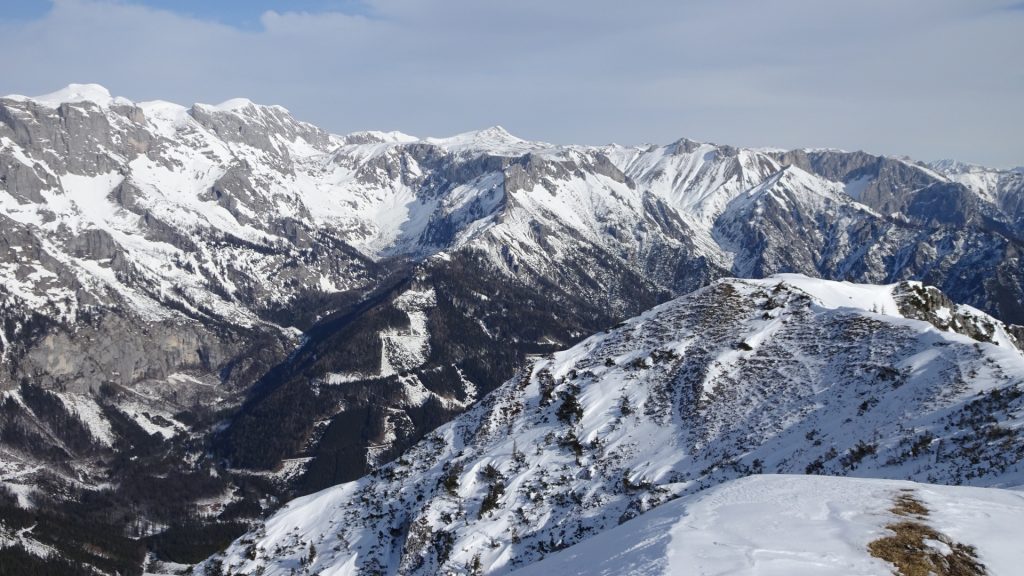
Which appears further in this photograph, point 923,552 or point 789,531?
point 789,531

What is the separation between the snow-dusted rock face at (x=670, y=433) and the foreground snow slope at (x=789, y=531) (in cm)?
1526

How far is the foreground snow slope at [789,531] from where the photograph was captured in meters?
23.2

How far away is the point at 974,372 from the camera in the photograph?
64.0 meters

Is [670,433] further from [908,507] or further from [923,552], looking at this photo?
[923,552]

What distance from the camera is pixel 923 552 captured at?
24.2 meters

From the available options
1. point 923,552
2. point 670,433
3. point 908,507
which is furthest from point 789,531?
point 670,433

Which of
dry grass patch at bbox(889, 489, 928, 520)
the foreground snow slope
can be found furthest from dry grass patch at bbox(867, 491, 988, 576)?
dry grass patch at bbox(889, 489, 928, 520)

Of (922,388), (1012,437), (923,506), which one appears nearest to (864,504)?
(923,506)

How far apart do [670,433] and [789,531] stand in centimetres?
5047

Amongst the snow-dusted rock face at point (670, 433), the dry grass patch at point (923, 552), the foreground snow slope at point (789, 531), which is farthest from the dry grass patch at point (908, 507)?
the snow-dusted rock face at point (670, 433)

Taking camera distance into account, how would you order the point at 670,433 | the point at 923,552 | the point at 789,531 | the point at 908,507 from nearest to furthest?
1. the point at 923,552
2. the point at 789,531
3. the point at 908,507
4. the point at 670,433

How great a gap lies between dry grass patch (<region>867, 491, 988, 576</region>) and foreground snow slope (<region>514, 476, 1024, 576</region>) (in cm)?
34

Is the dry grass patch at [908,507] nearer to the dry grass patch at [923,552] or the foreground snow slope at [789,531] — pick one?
the foreground snow slope at [789,531]

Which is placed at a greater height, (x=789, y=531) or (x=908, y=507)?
(x=789, y=531)
